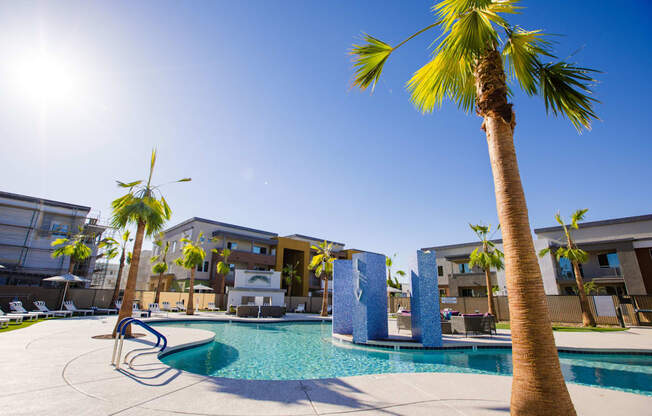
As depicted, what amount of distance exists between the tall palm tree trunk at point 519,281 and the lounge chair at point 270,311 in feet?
73.8

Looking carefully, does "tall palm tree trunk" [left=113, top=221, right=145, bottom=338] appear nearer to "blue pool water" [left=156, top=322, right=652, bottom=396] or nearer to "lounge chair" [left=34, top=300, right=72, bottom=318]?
"blue pool water" [left=156, top=322, right=652, bottom=396]

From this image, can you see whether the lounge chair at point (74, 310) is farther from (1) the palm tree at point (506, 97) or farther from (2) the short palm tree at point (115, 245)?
(1) the palm tree at point (506, 97)

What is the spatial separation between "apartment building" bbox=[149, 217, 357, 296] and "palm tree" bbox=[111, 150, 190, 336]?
25.7 meters

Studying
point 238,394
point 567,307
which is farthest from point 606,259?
point 238,394

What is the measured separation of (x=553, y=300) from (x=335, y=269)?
17.8 meters

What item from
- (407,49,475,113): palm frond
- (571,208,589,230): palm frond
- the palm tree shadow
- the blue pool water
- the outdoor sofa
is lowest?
the blue pool water

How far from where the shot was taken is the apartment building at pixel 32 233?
2973cm

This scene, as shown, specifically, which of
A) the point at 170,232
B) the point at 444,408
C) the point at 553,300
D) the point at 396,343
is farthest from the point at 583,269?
the point at 170,232

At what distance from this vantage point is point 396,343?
38.6 ft

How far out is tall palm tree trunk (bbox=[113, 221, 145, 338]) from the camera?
10.4 metres

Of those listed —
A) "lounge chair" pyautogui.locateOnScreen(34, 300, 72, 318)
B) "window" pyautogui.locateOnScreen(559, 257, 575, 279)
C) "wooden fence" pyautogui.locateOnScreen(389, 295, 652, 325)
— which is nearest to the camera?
"lounge chair" pyautogui.locateOnScreen(34, 300, 72, 318)

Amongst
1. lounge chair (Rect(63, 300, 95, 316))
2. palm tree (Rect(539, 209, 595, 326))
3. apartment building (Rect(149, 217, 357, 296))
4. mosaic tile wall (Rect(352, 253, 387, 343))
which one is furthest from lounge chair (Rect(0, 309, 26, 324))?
palm tree (Rect(539, 209, 595, 326))

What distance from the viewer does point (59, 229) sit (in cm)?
3228

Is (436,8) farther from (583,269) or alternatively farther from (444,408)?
(583,269)
